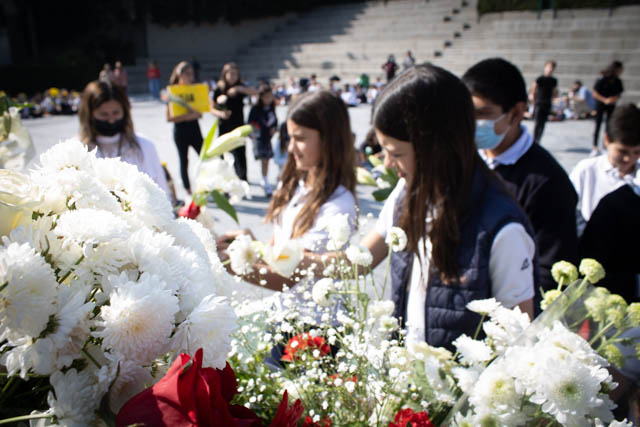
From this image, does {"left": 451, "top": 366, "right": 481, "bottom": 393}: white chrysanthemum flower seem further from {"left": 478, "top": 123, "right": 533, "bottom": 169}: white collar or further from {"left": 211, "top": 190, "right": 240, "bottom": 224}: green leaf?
{"left": 478, "top": 123, "right": 533, "bottom": 169}: white collar

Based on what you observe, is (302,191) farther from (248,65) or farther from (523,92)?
(248,65)

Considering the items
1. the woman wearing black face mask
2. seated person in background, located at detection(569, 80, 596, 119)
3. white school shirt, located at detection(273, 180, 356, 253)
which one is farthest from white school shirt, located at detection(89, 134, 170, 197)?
seated person in background, located at detection(569, 80, 596, 119)

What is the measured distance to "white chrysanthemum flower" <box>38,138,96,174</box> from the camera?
695 millimetres

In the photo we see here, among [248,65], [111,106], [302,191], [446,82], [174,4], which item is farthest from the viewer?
[174,4]

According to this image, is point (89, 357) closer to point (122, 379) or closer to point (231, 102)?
point (122, 379)

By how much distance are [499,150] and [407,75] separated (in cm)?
120

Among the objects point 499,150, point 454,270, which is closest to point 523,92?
point 499,150

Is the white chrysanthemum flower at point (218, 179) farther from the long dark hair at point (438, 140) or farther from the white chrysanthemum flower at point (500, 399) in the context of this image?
the white chrysanthemum flower at point (500, 399)

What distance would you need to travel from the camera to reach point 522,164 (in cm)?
228

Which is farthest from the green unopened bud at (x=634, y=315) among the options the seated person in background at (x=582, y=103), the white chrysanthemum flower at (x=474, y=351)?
the seated person in background at (x=582, y=103)

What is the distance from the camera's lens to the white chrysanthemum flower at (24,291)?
52cm

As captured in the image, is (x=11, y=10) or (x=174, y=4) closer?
(x=11, y=10)

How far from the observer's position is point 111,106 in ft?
10.9

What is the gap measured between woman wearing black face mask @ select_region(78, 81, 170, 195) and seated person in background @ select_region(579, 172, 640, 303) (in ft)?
8.48
